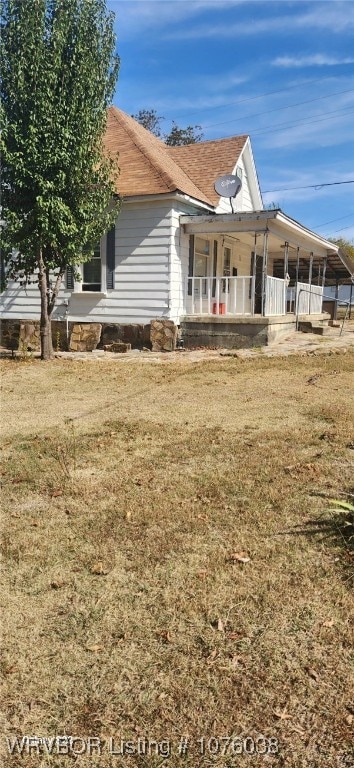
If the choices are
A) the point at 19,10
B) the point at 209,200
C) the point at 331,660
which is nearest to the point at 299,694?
the point at 331,660

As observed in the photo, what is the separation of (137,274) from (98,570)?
1119cm

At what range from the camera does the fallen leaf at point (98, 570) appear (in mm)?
2896

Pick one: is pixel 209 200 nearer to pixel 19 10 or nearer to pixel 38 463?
pixel 19 10

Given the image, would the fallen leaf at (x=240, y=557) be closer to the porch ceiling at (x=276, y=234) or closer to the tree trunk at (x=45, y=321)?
the tree trunk at (x=45, y=321)

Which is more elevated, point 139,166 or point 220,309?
point 139,166

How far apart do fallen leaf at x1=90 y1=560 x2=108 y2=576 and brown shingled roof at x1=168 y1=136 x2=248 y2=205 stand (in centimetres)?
1523

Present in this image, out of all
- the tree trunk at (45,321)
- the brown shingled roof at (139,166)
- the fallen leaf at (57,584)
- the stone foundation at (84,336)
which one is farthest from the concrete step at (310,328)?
the fallen leaf at (57,584)

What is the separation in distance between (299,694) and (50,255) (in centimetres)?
1071

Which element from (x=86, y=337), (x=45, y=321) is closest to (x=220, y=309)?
(x=86, y=337)

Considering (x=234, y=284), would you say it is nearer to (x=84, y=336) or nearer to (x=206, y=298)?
(x=206, y=298)

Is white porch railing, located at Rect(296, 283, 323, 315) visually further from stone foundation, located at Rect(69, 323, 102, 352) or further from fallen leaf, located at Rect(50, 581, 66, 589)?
fallen leaf, located at Rect(50, 581, 66, 589)

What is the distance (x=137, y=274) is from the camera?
13469 millimetres

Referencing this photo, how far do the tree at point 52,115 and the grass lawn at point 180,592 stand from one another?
6.15 meters

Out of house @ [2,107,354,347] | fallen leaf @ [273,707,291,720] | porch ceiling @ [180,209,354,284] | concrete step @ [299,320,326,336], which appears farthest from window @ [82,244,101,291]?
fallen leaf @ [273,707,291,720]
